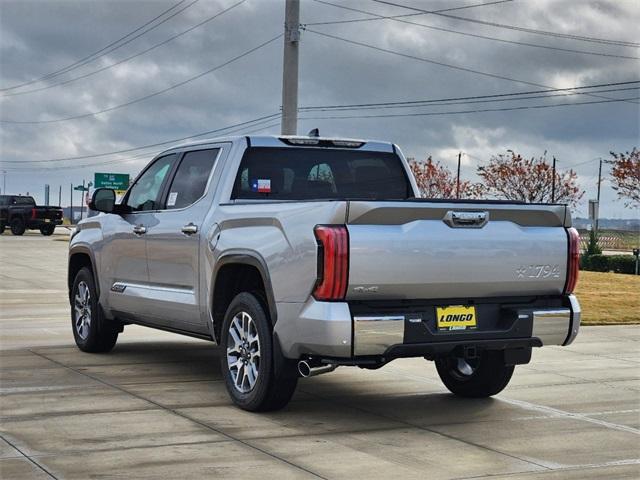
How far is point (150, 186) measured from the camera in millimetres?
9805

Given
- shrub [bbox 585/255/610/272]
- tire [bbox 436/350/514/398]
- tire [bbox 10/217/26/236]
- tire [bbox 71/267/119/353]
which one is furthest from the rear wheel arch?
tire [bbox 10/217/26/236]

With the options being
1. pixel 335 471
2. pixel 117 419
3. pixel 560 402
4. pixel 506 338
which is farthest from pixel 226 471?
pixel 560 402

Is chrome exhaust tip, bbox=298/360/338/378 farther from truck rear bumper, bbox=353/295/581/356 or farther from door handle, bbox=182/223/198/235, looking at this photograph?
door handle, bbox=182/223/198/235

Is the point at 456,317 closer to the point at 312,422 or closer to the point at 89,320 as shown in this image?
the point at 312,422

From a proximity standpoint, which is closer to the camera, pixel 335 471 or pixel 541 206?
pixel 335 471

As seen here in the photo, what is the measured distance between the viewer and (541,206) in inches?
295

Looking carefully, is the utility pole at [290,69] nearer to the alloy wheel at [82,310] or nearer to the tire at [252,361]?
the alloy wheel at [82,310]

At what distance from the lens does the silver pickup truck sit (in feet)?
22.2

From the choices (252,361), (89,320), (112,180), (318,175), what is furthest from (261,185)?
(112,180)

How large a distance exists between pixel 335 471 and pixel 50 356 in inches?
212

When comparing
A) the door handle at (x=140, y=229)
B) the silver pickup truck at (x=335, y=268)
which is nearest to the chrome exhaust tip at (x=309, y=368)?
the silver pickup truck at (x=335, y=268)

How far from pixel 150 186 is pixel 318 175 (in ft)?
6.07

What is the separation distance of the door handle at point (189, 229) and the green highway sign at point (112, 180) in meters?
70.6

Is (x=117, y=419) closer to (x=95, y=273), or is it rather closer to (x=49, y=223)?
(x=95, y=273)
